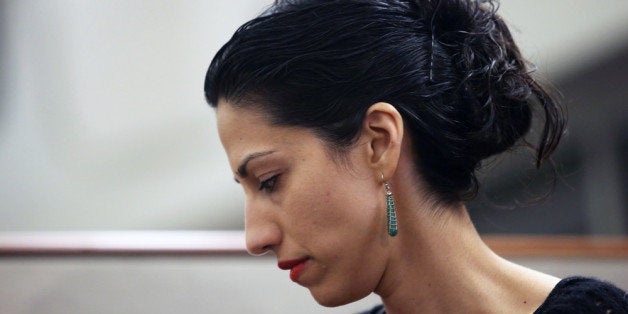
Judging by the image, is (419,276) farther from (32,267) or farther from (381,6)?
(32,267)

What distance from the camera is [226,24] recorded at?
298 centimetres

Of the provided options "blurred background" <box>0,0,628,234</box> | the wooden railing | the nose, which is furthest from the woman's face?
"blurred background" <box>0,0,628,234</box>

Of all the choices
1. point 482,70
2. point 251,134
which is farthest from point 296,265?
point 482,70

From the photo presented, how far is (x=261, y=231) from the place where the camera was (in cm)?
117

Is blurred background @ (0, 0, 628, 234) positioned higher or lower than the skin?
lower

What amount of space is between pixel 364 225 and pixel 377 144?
110mm

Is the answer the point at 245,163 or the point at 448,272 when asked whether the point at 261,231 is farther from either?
the point at 448,272

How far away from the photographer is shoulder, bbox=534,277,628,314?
3.79ft

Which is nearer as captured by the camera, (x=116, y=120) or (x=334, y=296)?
(x=334, y=296)

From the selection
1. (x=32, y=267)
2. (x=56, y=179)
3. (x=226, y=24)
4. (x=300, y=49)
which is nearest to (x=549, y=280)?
(x=300, y=49)

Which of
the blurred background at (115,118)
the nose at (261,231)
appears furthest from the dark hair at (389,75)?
the blurred background at (115,118)

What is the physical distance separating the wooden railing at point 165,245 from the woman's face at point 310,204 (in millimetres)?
638

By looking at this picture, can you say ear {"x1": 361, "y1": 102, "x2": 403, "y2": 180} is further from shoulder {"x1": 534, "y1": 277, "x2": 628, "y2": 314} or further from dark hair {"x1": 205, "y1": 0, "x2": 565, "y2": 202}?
shoulder {"x1": 534, "y1": 277, "x2": 628, "y2": 314}

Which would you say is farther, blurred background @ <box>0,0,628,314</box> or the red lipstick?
blurred background @ <box>0,0,628,314</box>
